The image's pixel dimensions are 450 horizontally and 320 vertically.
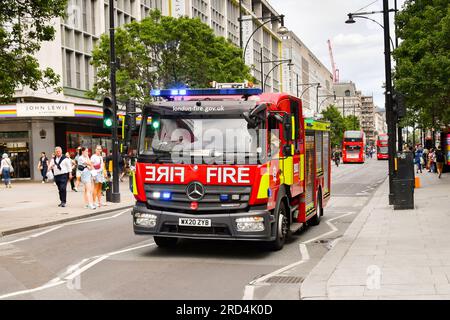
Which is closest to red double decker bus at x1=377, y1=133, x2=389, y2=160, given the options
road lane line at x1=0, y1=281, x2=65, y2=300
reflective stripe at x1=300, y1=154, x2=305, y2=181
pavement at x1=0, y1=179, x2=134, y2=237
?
pavement at x1=0, y1=179, x2=134, y2=237

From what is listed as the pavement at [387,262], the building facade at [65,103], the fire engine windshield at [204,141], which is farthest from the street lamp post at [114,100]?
the building facade at [65,103]

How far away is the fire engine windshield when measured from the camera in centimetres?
925

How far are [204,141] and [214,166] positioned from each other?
497 millimetres

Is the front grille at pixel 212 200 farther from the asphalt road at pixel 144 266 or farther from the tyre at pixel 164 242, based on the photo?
the tyre at pixel 164 242

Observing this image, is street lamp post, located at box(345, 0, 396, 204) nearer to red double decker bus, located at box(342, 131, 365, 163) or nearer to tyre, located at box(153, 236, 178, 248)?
tyre, located at box(153, 236, 178, 248)

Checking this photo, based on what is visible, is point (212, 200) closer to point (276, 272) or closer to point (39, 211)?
point (276, 272)

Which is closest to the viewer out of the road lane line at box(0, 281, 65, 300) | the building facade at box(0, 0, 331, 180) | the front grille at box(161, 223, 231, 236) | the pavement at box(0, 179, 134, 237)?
the road lane line at box(0, 281, 65, 300)

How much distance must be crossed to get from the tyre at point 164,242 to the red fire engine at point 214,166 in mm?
836

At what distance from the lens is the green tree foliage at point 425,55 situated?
80.4ft

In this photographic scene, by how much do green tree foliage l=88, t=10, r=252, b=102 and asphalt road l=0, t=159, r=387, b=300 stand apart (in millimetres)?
21073

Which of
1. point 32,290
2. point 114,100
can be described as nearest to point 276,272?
point 32,290

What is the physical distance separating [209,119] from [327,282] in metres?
3.50

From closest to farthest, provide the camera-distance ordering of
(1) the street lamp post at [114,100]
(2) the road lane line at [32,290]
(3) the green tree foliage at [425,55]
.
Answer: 1. (2) the road lane line at [32,290]
2. (1) the street lamp post at [114,100]
3. (3) the green tree foliage at [425,55]

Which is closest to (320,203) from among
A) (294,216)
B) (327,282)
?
(294,216)
